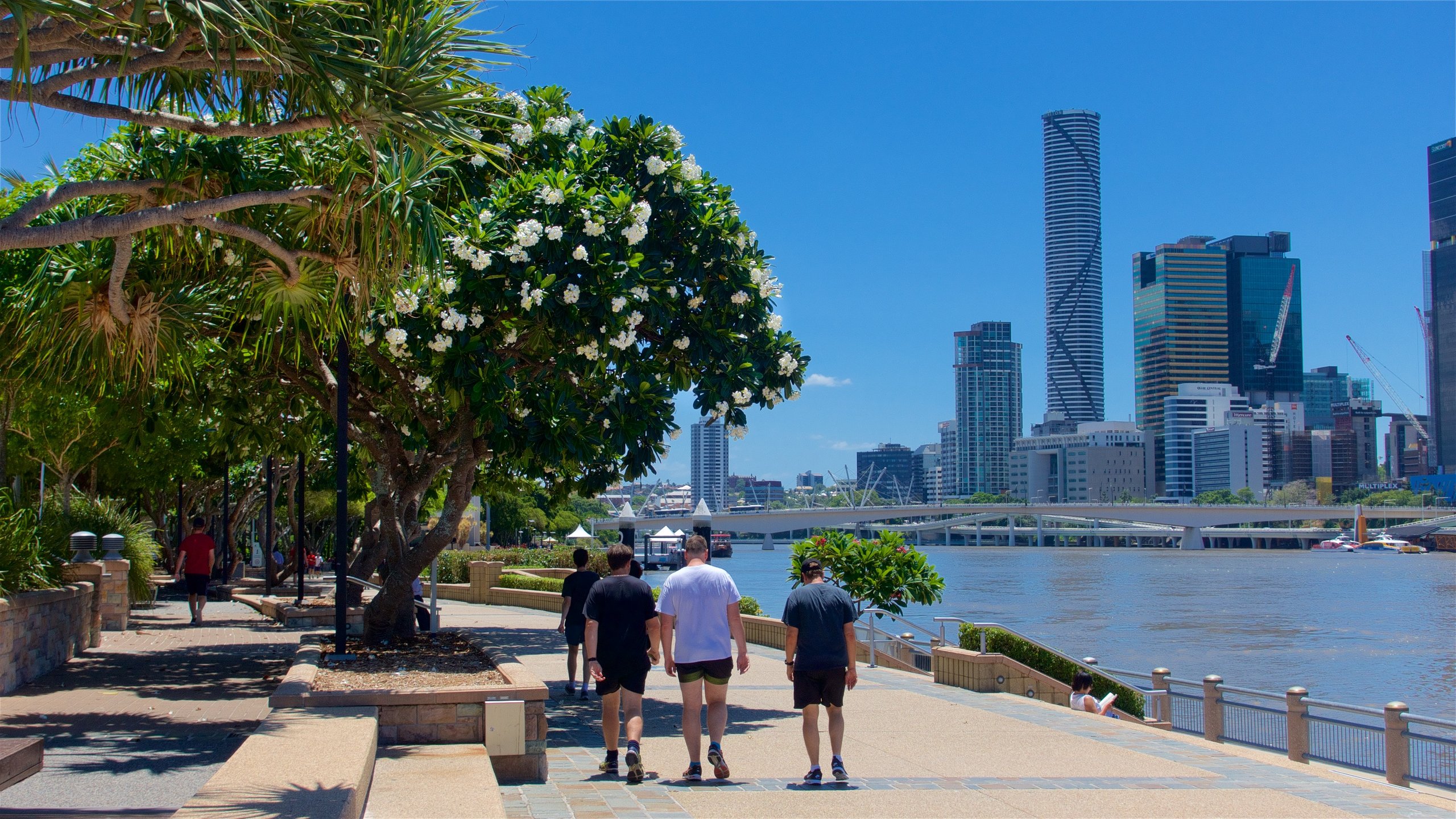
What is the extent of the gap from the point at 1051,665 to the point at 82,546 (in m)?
13.7

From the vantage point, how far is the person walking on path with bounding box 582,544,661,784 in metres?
8.26

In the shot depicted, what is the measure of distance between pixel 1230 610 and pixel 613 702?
155ft

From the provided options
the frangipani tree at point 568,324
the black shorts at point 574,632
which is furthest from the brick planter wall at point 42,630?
the black shorts at point 574,632

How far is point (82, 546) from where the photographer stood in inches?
601

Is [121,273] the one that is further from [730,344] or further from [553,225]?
[730,344]

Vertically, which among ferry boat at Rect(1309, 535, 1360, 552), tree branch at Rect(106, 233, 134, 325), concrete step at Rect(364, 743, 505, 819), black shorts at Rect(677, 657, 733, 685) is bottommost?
ferry boat at Rect(1309, 535, 1360, 552)

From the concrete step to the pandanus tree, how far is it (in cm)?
341

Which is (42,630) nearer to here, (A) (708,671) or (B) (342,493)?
(B) (342,493)

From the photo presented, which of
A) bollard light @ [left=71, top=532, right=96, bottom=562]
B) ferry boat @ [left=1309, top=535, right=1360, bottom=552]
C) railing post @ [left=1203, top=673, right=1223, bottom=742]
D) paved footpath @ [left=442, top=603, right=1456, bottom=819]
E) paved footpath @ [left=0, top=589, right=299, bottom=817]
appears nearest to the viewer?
paved footpath @ [left=0, top=589, right=299, bottom=817]

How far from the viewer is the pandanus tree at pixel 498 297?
390 inches

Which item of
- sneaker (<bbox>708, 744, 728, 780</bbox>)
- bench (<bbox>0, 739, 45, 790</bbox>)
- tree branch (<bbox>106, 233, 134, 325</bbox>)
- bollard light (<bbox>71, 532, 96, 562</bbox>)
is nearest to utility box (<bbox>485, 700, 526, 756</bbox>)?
sneaker (<bbox>708, 744, 728, 780</bbox>)

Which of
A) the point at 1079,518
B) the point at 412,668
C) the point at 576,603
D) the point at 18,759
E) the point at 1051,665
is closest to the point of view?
the point at 18,759

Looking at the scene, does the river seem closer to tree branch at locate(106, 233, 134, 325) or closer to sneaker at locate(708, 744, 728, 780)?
sneaker at locate(708, 744, 728, 780)

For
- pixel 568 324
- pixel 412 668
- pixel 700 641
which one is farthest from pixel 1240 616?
pixel 700 641
